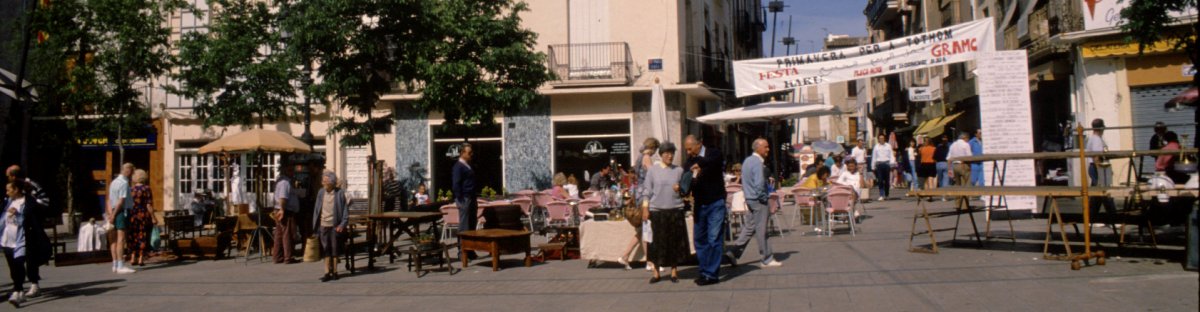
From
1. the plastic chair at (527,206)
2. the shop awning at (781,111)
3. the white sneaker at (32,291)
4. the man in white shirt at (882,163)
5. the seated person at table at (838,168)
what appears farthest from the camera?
the man in white shirt at (882,163)

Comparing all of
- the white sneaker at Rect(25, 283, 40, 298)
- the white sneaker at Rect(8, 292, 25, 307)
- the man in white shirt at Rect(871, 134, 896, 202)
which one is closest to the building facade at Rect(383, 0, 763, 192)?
the man in white shirt at Rect(871, 134, 896, 202)

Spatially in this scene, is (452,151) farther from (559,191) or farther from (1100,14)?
(1100,14)

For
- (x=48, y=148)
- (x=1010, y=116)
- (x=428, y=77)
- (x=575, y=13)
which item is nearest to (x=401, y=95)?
(x=575, y=13)

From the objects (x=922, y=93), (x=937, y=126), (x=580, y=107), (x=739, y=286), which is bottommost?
(x=739, y=286)

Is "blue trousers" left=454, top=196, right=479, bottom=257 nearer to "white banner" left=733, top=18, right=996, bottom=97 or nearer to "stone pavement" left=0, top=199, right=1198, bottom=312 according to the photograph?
"stone pavement" left=0, top=199, right=1198, bottom=312

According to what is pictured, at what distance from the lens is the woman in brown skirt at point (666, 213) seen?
29.2ft

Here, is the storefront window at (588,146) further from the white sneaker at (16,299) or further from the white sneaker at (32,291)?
the white sneaker at (16,299)

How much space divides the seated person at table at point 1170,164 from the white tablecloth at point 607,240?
6211 millimetres

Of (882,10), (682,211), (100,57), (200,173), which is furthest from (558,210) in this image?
(882,10)

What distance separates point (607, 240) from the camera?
10531 mm

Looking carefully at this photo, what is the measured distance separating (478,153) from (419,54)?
883cm

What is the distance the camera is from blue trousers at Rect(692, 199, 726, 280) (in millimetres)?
8836

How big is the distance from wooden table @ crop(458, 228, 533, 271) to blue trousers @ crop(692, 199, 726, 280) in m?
2.85

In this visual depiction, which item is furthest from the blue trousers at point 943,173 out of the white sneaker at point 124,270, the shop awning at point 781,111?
the white sneaker at point 124,270
